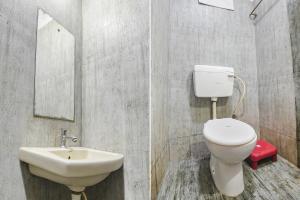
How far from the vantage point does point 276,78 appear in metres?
1.71

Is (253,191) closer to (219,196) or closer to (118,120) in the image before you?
(219,196)

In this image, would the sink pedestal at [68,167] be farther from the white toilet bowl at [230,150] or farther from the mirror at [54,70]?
the white toilet bowl at [230,150]

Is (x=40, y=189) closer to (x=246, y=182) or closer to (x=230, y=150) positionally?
(x=230, y=150)

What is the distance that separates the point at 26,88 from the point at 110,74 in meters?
0.48

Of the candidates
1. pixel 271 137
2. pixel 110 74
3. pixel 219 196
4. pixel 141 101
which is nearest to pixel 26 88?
pixel 110 74

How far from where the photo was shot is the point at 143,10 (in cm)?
102

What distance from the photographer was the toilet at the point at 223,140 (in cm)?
107

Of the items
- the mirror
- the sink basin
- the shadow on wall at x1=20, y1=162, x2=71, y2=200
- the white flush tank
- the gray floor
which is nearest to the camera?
the sink basin

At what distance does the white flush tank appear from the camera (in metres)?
1.67

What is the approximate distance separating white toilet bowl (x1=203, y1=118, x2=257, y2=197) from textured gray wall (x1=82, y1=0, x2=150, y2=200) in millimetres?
513

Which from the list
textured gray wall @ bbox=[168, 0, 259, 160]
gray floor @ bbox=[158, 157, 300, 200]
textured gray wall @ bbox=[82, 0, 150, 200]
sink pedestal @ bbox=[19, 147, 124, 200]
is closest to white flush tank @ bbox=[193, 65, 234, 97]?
textured gray wall @ bbox=[168, 0, 259, 160]

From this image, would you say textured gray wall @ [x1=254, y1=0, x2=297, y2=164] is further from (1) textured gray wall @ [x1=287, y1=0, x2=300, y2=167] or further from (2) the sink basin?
(2) the sink basin

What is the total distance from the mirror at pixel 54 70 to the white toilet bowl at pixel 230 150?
3.47ft

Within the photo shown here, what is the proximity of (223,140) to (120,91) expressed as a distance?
0.75 meters
